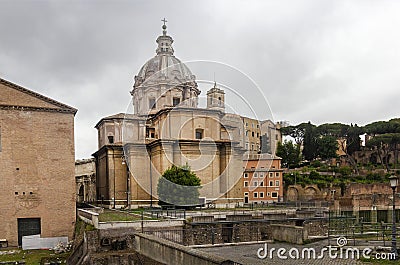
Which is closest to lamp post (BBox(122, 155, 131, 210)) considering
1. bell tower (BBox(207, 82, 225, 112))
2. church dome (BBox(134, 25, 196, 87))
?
bell tower (BBox(207, 82, 225, 112))

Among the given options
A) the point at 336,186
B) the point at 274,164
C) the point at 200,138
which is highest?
the point at 200,138

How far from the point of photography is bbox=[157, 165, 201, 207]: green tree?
31.2 meters

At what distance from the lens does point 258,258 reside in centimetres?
1148

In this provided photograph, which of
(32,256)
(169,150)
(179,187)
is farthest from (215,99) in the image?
(32,256)

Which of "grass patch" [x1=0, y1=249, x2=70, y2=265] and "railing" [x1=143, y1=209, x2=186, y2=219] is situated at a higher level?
"railing" [x1=143, y1=209, x2=186, y2=219]

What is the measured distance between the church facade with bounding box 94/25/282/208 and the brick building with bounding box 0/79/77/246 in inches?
431

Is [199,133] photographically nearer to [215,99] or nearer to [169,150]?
[215,99]

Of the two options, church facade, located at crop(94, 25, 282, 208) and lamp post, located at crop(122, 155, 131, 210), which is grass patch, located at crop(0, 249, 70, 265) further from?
church facade, located at crop(94, 25, 282, 208)

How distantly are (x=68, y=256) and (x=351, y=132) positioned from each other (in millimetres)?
63054

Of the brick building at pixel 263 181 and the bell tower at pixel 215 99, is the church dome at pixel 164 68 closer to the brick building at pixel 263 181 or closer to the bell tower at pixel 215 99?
the bell tower at pixel 215 99

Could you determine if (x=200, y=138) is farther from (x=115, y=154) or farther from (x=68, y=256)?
(x=68, y=256)

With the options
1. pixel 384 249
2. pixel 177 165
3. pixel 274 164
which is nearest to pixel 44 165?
pixel 177 165

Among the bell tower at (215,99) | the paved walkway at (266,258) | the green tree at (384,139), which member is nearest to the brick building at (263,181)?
the bell tower at (215,99)

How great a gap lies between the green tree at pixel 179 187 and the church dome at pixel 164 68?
52.0ft
